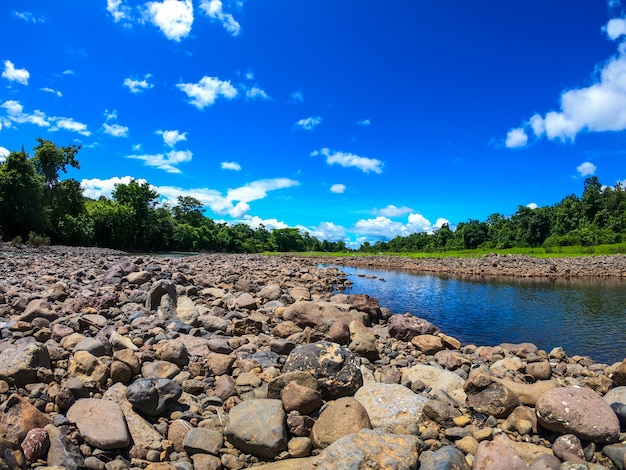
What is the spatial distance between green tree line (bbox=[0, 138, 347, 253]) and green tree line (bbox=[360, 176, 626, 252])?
64.3 m

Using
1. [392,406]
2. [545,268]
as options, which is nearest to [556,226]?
[545,268]

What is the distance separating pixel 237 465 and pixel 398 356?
523 centimetres

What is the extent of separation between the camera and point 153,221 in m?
84.2

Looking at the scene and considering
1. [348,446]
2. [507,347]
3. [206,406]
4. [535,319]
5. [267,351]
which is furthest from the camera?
[535,319]

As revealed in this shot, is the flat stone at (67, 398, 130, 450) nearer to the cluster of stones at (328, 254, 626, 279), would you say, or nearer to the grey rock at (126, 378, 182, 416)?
the grey rock at (126, 378, 182, 416)

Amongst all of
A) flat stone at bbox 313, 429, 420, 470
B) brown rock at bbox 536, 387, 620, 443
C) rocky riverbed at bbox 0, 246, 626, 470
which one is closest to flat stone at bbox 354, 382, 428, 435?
rocky riverbed at bbox 0, 246, 626, 470

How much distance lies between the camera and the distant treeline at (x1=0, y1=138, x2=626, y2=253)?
5172 centimetres

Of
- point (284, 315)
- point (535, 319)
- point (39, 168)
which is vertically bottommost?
point (535, 319)

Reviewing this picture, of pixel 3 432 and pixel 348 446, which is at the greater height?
pixel 3 432

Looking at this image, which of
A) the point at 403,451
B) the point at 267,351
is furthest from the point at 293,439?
the point at 267,351

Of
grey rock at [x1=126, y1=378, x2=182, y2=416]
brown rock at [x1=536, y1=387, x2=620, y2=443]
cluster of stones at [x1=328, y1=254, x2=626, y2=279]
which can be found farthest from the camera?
cluster of stones at [x1=328, y1=254, x2=626, y2=279]

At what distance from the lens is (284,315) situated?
11094mm

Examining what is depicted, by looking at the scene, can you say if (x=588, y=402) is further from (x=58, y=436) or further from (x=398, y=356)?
(x=58, y=436)

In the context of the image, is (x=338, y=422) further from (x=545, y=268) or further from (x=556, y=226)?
(x=556, y=226)
